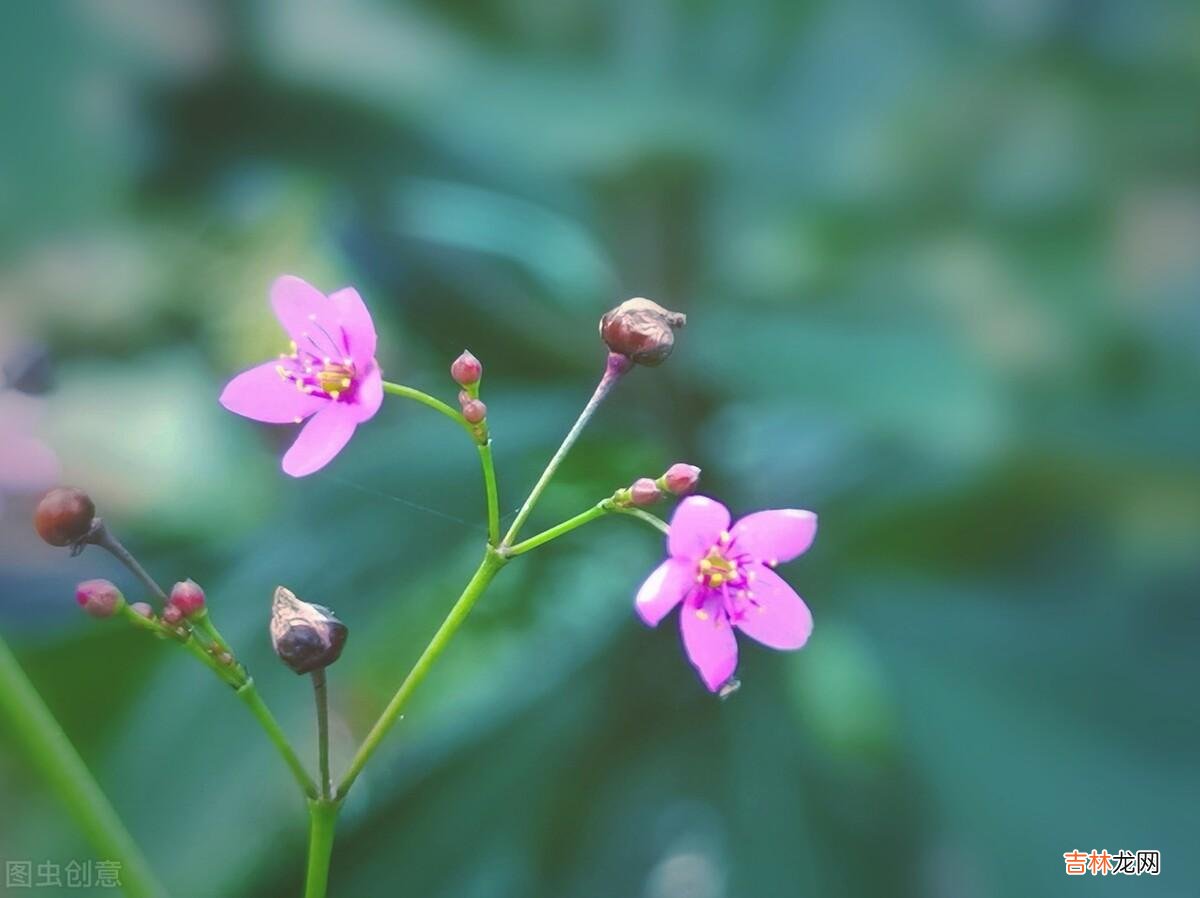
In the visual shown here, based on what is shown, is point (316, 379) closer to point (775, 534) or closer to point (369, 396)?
point (369, 396)

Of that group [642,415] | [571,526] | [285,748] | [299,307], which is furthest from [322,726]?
[642,415]

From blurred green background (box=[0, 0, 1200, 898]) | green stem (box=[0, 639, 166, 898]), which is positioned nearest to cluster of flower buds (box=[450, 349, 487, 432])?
green stem (box=[0, 639, 166, 898])

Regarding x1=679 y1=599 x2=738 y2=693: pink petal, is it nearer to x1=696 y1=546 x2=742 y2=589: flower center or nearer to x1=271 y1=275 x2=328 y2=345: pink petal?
x1=696 y1=546 x2=742 y2=589: flower center

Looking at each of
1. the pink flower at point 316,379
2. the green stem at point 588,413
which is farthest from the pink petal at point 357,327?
the green stem at point 588,413

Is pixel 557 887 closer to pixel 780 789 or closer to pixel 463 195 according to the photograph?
pixel 780 789

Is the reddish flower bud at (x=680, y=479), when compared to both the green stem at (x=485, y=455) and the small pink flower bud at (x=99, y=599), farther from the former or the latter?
the small pink flower bud at (x=99, y=599)

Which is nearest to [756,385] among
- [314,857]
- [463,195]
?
[463,195]
